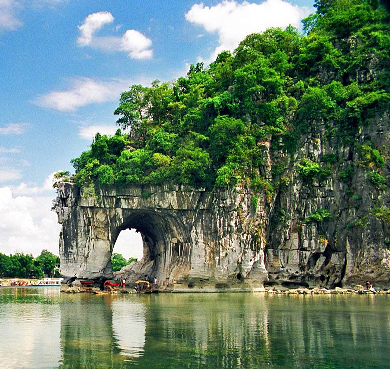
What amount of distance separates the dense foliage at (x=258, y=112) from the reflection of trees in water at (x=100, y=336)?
56.1ft

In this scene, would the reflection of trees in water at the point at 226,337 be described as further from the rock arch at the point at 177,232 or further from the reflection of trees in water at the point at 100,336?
the rock arch at the point at 177,232

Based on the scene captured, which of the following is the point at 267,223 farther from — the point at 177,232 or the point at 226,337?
the point at 226,337

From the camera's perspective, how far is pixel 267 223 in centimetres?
3766

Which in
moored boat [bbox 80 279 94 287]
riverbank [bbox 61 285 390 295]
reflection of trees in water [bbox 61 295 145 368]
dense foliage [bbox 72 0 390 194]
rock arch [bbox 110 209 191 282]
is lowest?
riverbank [bbox 61 285 390 295]

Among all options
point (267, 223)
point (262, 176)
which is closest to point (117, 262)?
point (267, 223)

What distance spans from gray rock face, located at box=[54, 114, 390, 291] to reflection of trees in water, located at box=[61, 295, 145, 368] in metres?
15.1

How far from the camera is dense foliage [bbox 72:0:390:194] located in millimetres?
37000

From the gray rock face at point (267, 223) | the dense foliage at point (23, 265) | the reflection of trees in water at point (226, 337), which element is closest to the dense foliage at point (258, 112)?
the gray rock face at point (267, 223)

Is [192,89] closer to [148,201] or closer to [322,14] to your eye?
[148,201]

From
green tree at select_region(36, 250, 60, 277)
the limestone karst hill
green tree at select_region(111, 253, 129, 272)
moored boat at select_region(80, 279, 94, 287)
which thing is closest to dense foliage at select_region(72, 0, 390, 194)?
the limestone karst hill

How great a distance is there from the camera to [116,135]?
4041 centimetres

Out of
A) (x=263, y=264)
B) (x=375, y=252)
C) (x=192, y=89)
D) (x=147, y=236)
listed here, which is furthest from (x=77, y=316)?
(x=147, y=236)

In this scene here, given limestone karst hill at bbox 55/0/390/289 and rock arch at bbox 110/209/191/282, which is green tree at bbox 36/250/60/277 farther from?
limestone karst hill at bbox 55/0/390/289

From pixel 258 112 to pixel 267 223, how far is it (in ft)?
28.8
